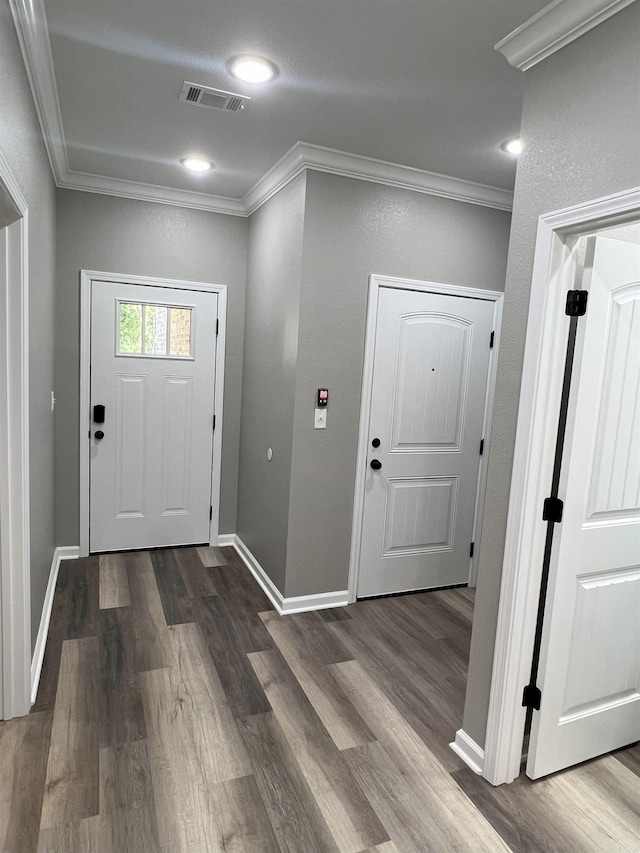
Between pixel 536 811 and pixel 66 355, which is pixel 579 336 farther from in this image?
pixel 66 355

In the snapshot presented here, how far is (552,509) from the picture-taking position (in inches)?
73.5

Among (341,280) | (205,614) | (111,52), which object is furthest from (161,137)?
(205,614)

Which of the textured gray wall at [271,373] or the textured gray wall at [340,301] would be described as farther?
the textured gray wall at [271,373]

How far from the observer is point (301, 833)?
1.74 meters

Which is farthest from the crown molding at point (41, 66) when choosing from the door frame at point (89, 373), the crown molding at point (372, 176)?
the crown molding at point (372, 176)

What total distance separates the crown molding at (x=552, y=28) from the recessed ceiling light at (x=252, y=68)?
2.76ft

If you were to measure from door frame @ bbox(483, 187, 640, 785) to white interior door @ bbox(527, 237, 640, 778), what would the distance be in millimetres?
60

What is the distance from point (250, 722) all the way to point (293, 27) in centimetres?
263

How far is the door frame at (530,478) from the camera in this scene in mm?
1729

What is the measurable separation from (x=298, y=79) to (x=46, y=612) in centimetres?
288

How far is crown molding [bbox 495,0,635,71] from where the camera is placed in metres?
1.54

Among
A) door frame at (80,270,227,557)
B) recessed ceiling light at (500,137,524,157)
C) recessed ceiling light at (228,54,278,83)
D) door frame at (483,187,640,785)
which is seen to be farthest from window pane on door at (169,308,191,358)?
door frame at (483,187,640,785)

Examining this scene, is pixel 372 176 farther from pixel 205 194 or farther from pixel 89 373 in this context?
pixel 89 373

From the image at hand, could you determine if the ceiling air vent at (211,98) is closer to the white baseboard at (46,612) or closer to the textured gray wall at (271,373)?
the textured gray wall at (271,373)
